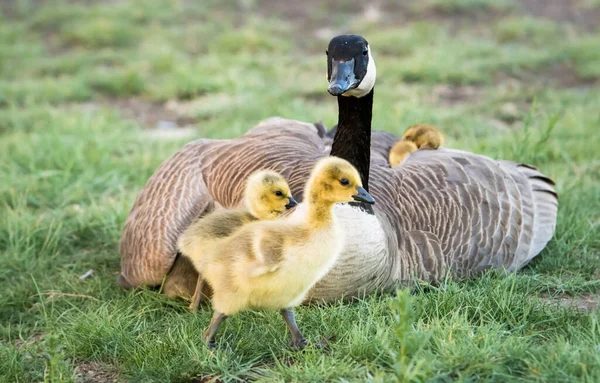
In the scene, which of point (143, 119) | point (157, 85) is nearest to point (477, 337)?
point (143, 119)

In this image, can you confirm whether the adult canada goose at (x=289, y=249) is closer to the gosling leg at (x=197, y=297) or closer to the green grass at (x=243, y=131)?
the green grass at (x=243, y=131)

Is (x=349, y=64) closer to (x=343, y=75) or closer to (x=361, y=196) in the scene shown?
(x=343, y=75)

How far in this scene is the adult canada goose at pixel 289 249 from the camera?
3.45 metres

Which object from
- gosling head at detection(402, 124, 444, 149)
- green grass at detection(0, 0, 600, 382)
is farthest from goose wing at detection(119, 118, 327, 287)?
gosling head at detection(402, 124, 444, 149)

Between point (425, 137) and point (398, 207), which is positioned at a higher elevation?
point (425, 137)

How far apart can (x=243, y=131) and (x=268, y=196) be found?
4304 millimetres

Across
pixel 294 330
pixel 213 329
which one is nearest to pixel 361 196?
pixel 294 330

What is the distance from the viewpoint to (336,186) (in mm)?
3477

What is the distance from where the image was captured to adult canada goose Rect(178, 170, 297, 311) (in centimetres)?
369

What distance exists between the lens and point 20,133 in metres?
8.04

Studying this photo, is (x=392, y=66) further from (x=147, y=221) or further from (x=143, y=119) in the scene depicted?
(x=147, y=221)

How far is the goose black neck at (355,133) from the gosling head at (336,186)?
940mm

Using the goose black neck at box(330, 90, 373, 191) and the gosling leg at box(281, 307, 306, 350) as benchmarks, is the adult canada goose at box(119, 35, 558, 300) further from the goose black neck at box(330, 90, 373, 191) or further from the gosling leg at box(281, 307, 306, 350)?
the gosling leg at box(281, 307, 306, 350)

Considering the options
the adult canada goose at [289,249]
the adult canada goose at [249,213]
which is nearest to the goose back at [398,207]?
the adult canada goose at [249,213]
